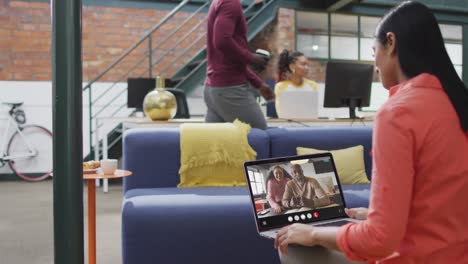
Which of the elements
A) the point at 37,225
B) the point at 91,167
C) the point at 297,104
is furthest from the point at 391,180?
the point at 37,225

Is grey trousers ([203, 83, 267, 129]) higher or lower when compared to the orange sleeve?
higher

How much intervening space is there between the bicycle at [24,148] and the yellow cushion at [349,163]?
4.65m

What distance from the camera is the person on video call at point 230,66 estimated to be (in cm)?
294

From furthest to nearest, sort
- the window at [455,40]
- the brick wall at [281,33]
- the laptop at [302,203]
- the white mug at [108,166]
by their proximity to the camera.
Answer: the window at [455,40] → the brick wall at [281,33] → the white mug at [108,166] → the laptop at [302,203]

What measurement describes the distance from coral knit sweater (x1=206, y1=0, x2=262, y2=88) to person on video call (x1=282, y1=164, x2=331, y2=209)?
1.55 meters

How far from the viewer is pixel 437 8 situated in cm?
788

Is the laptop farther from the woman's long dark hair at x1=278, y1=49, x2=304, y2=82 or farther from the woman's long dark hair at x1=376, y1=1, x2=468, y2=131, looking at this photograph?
the woman's long dark hair at x1=278, y1=49, x2=304, y2=82

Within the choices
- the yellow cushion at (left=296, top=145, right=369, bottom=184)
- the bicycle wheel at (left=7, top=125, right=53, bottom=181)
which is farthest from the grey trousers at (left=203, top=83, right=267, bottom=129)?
the bicycle wheel at (left=7, top=125, right=53, bottom=181)

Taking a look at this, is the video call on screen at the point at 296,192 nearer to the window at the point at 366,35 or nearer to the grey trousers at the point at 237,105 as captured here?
the grey trousers at the point at 237,105

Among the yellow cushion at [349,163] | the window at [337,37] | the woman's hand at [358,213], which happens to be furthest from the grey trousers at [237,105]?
the window at [337,37]

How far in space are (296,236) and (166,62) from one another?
20.3 feet

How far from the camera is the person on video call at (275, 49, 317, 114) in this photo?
15.2ft

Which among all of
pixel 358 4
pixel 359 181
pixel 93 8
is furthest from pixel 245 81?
pixel 358 4

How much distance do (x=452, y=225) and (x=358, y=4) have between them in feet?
22.9
